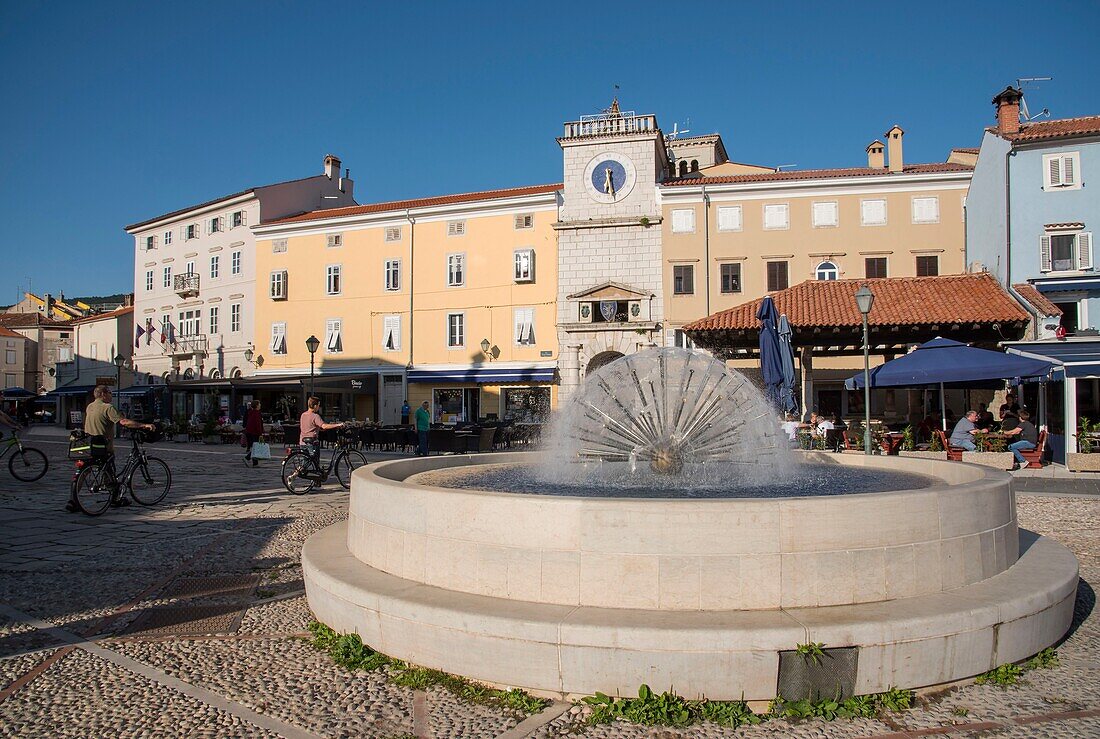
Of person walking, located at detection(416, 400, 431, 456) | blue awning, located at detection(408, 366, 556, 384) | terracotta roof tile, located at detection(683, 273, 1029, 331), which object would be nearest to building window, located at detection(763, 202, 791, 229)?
terracotta roof tile, located at detection(683, 273, 1029, 331)

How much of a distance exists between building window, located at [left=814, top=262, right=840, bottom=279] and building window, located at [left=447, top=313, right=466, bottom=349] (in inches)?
582

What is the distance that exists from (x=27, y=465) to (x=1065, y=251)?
2841 cm

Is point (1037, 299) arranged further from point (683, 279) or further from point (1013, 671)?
point (1013, 671)

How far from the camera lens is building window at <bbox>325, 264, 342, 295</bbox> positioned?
34.8m

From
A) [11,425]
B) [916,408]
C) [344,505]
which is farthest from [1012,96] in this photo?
[11,425]

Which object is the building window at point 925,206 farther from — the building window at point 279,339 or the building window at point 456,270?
the building window at point 279,339

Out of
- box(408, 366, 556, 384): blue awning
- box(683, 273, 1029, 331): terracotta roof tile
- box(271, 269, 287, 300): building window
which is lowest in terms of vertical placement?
box(408, 366, 556, 384): blue awning

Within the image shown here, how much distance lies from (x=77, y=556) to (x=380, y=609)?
15.6 feet

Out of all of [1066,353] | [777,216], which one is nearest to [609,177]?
[777,216]

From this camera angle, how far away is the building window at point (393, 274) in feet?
110

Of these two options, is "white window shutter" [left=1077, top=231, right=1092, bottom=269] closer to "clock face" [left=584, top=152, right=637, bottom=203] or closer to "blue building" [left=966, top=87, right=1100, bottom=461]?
"blue building" [left=966, top=87, right=1100, bottom=461]

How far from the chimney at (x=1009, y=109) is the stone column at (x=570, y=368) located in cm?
1697

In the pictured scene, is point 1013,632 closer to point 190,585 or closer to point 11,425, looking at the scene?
point 190,585

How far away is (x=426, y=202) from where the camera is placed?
34469mm
